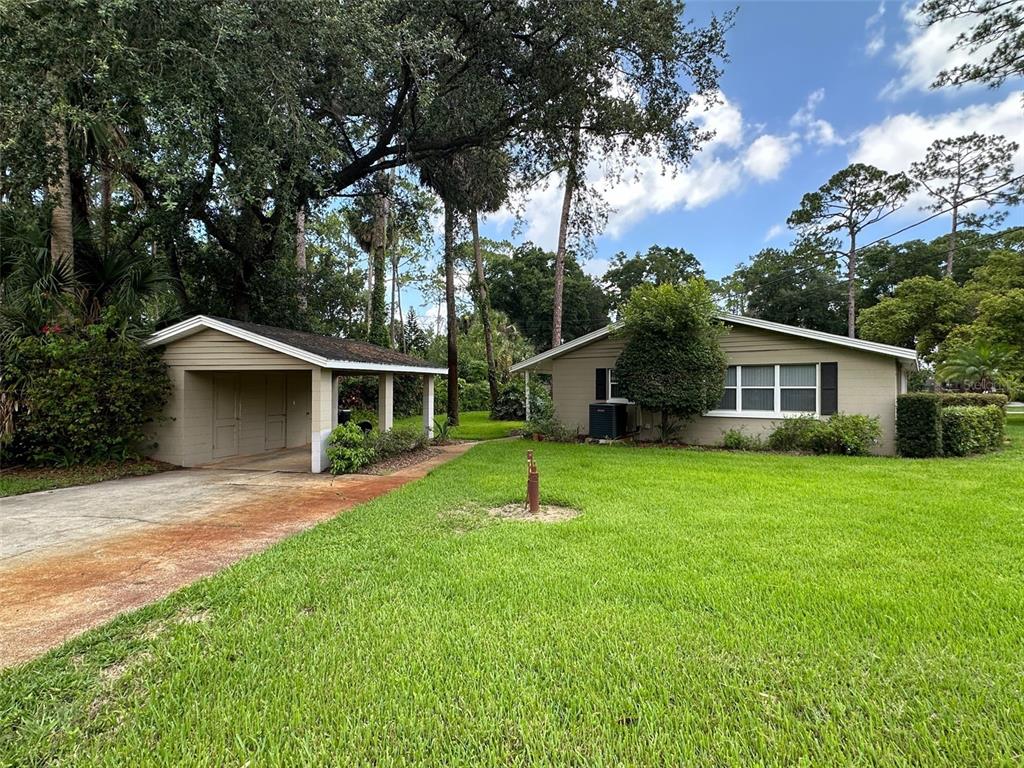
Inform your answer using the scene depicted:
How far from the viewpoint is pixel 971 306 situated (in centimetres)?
2183

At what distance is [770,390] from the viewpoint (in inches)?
457

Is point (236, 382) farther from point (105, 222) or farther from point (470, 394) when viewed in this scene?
point (470, 394)

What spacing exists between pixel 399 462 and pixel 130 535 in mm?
5251

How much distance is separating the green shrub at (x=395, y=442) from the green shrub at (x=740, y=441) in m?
7.38

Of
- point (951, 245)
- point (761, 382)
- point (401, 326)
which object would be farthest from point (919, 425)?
point (951, 245)

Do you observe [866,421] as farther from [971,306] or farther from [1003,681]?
[971,306]

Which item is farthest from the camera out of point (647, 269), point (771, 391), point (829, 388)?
point (647, 269)

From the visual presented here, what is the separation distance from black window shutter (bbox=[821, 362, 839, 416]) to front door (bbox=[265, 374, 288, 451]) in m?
13.1

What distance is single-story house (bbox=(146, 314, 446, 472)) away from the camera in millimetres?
8734

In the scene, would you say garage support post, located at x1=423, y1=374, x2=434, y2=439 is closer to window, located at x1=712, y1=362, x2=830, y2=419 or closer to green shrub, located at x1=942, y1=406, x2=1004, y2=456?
window, located at x1=712, y1=362, x2=830, y2=419

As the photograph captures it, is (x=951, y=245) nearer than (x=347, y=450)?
No

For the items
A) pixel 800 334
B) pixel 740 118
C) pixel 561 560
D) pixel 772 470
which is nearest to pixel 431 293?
pixel 740 118

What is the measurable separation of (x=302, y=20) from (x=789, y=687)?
9523 mm

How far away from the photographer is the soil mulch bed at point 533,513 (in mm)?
5477
